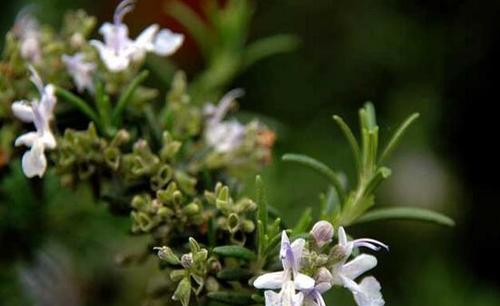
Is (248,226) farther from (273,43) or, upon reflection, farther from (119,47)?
(273,43)

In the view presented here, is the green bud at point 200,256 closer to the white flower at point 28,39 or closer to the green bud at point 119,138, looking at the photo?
the green bud at point 119,138

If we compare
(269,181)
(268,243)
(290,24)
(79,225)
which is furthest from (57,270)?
(290,24)

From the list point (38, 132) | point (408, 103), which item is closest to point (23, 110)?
point (38, 132)

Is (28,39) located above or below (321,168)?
above

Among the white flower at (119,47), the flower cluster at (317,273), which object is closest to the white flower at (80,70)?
the white flower at (119,47)

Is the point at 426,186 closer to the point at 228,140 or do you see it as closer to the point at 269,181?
the point at 269,181

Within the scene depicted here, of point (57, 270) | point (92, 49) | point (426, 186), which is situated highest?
point (92, 49)

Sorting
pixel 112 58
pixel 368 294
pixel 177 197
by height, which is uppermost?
pixel 112 58
